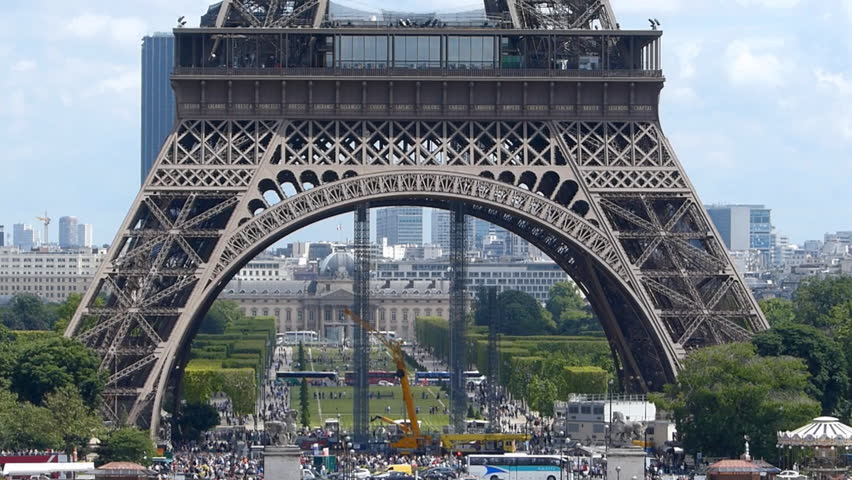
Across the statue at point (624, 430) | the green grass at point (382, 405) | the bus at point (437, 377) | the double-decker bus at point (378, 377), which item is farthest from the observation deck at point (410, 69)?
the double-decker bus at point (378, 377)

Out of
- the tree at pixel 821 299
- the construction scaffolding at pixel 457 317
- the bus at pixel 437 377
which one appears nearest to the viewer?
the construction scaffolding at pixel 457 317

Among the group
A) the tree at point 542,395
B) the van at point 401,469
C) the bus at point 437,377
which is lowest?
the van at point 401,469

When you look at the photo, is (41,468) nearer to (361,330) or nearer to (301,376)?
(361,330)

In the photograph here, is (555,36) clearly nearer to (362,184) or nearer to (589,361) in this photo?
(362,184)

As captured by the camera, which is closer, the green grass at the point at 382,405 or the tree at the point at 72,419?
A: the tree at the point at 72,419

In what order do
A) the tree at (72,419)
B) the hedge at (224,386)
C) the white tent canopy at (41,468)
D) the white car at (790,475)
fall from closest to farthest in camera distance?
the white car at (790,475)
the white tent canopy at (41,468)
the tree at (72,419)
the hedge at (224,386)

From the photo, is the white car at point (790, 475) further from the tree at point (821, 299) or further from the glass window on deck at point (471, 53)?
the tree at point (821, 299)

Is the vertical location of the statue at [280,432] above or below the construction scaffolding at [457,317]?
below

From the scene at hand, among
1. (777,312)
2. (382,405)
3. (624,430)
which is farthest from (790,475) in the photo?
(777,312)
